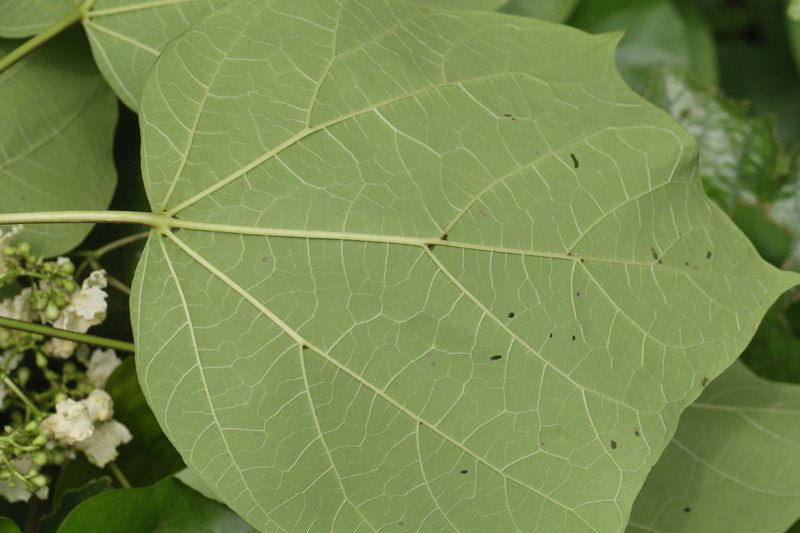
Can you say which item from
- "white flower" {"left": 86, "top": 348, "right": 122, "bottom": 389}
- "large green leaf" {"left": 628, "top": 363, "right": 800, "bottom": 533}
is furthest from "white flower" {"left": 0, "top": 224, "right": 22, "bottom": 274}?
"large green leaf" {"left": 628, "top": 363, "right": 800, "bottom": 533}

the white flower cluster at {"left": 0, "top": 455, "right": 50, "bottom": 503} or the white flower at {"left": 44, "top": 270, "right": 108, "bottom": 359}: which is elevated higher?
the white flower at {"left": 44, "top": 270, "right": 108, "bottom": 359}

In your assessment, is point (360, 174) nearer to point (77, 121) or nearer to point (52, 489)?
point (77, 121)

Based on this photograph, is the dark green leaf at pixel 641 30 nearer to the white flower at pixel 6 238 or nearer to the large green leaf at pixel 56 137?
the large green leaf at pixel 56 137

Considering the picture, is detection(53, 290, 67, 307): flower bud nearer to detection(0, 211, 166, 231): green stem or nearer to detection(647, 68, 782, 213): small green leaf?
detection(0, 211, 166, 231): green stem

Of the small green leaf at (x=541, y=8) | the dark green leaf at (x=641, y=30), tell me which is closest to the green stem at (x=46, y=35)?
the small green leaf at (x=541, y=8)

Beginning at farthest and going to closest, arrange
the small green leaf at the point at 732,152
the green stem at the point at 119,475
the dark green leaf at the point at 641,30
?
the dark green leaf at the point at 641,30 < the small green leaf at the point at 732,152 < the green stem at the point at 119,475
